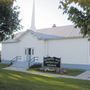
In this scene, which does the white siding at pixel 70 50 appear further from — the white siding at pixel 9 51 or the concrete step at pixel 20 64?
the white siding at pixel 9 51

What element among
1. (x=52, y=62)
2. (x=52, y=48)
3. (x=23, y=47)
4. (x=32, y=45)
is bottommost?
(x=52, y=62)

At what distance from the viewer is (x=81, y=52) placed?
34.6m

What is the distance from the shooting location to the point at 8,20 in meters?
19.0

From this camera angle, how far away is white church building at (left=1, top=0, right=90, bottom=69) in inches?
1367

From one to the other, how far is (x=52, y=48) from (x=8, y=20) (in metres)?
19.8

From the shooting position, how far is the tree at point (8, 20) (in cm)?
1802

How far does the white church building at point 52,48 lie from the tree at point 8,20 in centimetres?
1555

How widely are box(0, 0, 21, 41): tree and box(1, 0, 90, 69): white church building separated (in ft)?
51.0

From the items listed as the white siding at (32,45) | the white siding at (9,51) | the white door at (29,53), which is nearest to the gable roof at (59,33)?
the white siding at (32,45)

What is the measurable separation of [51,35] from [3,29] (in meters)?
21.3

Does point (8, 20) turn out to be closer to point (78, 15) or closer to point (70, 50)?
point (78, 15)

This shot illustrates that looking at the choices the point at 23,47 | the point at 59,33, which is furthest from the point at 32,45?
the point at 59,33

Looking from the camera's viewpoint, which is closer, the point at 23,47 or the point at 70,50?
the point at 70,50

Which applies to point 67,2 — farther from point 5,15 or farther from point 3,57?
point 3,57
